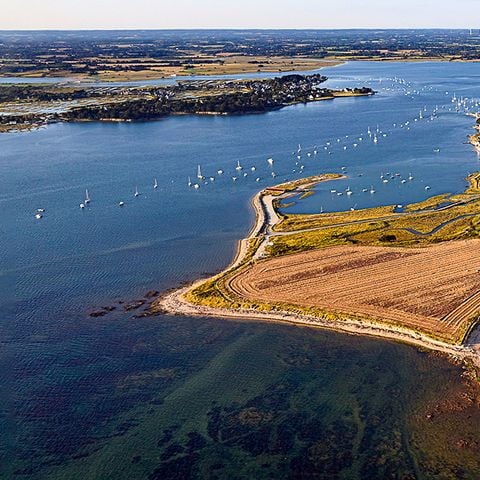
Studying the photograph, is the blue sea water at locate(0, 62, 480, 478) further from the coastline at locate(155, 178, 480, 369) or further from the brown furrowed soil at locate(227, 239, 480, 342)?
the brown furrowed soil at locate(227, 239, 480, 342)

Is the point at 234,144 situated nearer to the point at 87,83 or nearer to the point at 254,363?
the point at 254,363

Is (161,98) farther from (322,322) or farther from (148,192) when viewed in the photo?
(322,322)

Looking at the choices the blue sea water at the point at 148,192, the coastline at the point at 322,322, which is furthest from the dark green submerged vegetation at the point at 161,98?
the coastline at the point at 322,322

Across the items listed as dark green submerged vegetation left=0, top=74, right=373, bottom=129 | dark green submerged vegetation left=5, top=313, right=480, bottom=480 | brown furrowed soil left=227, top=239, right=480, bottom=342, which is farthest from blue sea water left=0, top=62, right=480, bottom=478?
brown furrowed soil left=227, top=239, right=480, bottom=342

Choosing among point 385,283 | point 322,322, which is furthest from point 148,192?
point 322,322

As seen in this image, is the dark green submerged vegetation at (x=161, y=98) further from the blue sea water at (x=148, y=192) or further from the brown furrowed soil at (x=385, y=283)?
the brown furrowed soil at (x=385, y=283)

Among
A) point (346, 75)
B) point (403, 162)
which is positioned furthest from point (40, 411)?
point (346, 75)
